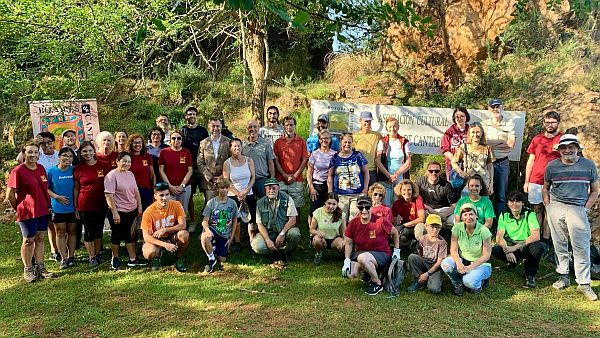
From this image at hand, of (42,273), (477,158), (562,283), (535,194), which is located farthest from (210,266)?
(535,194)

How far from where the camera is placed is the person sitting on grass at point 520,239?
6215mm

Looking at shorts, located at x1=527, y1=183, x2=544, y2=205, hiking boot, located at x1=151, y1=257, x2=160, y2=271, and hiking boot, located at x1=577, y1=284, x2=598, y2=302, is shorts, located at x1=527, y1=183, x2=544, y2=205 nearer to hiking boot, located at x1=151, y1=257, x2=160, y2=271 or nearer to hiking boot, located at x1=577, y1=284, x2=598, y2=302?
hiking boot, located at x1=577, y1=284, x2=598, y2=302

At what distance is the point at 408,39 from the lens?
1104 cm

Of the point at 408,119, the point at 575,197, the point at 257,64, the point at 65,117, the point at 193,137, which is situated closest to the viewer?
the point at 575,197

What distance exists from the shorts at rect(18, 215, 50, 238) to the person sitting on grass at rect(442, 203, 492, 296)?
15.1 ft

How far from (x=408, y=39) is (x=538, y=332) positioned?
7290 millimetres

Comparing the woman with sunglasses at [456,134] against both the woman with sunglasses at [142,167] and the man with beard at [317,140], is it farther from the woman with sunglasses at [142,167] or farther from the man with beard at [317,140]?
the woman with sunglasses at [142,167]

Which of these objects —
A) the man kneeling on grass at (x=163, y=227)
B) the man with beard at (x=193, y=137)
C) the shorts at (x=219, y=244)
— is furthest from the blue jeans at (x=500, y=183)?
the man kneeling on grass at (x=163, y=227)

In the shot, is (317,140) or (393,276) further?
(317,140)

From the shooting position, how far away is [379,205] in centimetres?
642

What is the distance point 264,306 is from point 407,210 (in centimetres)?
233

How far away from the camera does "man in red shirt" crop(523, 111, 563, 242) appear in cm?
677

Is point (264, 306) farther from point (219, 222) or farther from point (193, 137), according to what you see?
→ point (193, 137)

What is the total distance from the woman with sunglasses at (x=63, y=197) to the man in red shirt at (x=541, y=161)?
18.9 feet
